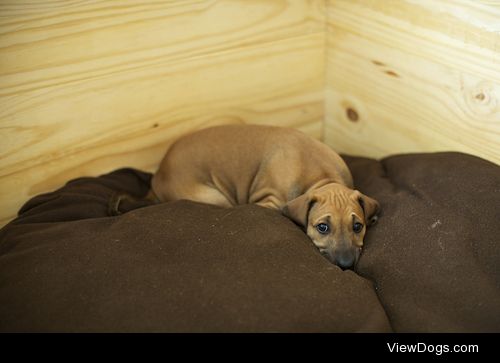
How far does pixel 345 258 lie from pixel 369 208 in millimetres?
253

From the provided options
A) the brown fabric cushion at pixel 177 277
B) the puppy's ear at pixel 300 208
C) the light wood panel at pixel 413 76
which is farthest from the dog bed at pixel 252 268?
the light wood panel at pixel 413 76

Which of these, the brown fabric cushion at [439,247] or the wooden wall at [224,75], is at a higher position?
the wooden wall at [224,75]

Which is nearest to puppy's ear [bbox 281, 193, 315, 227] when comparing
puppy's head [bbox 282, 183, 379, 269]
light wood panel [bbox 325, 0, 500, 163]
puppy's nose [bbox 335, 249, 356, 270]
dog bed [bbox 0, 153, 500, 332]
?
puppy's head [bbox 282, 183, 379, 269]

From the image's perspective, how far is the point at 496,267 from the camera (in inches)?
73.3

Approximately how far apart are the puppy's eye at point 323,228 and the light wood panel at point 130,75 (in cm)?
88

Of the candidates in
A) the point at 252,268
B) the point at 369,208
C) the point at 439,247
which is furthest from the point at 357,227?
the point at 252,268

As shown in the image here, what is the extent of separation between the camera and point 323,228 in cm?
223

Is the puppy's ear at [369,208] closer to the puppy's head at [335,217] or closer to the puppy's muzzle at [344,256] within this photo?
the puppy's head at [335,217]

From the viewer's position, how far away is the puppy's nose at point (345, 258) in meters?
2.08

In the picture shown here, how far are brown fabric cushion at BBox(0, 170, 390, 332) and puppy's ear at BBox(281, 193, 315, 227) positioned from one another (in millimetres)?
113

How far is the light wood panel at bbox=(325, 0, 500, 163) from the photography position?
2.22 meters

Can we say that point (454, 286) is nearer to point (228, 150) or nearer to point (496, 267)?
point (496, 267)
